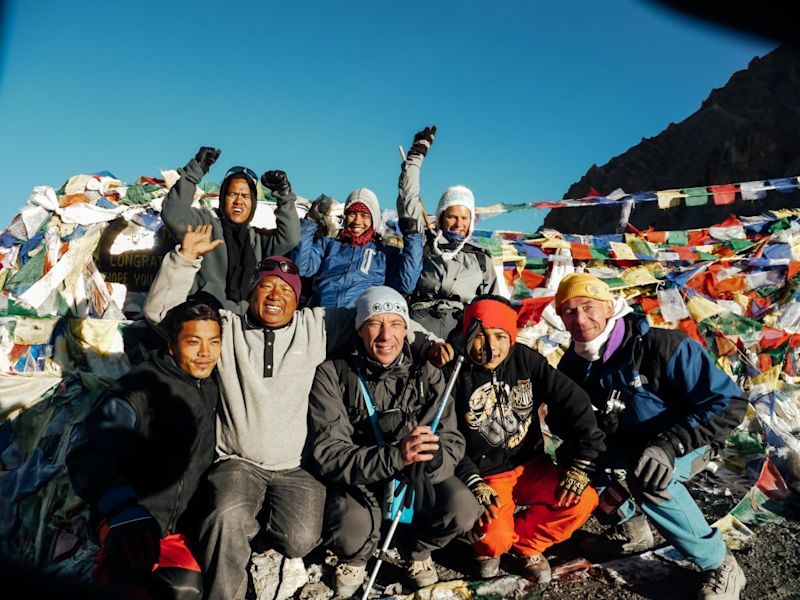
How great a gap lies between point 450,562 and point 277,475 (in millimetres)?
1405

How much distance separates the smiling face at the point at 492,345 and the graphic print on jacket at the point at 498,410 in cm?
11

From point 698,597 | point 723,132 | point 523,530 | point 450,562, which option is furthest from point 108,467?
point 723,132

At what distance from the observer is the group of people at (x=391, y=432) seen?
10.3ft

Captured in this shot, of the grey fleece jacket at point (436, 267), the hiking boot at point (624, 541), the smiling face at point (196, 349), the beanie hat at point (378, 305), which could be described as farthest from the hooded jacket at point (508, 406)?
the smiling face at point (196, 349)

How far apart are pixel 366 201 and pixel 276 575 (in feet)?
11.2

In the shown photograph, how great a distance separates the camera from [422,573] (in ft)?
11.4

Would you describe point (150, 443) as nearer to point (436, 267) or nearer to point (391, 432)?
point (391, 432)

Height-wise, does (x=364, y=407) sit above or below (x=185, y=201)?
below

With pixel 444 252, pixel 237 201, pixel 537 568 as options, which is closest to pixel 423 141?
pixel 444 252

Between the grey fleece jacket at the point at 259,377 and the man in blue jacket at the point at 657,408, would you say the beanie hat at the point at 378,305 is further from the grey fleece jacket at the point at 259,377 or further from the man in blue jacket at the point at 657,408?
the man in blue jacket at the point at 657,408

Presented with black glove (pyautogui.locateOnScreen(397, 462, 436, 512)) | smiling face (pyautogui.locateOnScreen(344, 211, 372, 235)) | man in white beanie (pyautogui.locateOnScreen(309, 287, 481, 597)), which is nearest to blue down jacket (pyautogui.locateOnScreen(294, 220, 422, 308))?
smiling face (pyautogui.locateOnScreen(344, 211, 372, 235))

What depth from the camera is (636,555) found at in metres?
3.93

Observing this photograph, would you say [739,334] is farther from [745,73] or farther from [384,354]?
[745,73]

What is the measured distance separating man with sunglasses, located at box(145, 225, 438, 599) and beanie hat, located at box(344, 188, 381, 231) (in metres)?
1.67
